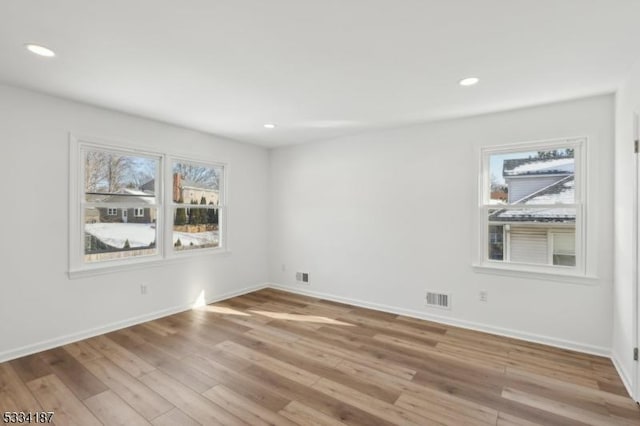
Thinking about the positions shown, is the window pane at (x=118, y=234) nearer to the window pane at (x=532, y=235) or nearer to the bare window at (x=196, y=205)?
the bare window at (x=196, y=205)

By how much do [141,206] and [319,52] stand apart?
298 cm

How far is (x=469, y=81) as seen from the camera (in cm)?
267

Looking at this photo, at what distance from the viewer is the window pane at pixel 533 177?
3189mm

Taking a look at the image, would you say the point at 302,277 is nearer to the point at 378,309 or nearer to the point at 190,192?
the point at 378,309

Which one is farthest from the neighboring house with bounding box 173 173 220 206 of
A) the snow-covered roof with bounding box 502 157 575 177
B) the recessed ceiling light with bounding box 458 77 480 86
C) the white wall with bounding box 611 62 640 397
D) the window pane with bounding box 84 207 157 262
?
the white wall with bounding box 611 62 640 397

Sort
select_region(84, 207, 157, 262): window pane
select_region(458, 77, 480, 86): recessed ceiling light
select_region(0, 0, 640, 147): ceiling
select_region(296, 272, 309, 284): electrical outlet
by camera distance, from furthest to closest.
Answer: select_region(296, 272, 309, 284): electrical outlet < select_region(84, 207, 157, 262): window pane < select_region(458, 77, 480, 86): recessed ceiling light < select_region(0, 0, 640, 147): ceiling

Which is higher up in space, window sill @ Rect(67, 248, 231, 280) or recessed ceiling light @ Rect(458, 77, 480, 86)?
recessed ceiling light @ Rect(458, 77, 480, 86)

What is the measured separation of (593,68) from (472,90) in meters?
0.86

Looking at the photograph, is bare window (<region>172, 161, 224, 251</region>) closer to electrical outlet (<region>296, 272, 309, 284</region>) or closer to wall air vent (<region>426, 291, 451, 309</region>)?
electrical outlet (<region>296, 272, 309, 284</region>)

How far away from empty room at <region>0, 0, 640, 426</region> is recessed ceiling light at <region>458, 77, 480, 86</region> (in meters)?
0.03

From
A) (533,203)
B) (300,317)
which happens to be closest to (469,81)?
(533,203)

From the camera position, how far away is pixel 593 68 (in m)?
2.40

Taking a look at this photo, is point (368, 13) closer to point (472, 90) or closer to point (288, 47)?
point (288, 47)

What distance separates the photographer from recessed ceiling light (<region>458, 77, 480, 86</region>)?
2.62m
